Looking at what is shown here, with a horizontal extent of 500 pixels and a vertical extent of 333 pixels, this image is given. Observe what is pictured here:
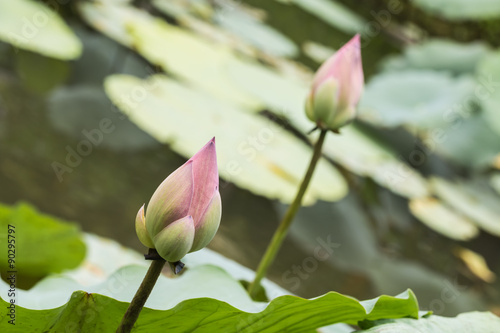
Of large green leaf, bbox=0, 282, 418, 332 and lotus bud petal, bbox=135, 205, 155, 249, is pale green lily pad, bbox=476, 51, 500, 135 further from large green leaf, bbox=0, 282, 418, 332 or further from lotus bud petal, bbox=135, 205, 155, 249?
lotus bud petal, bbox=135, 205, 155, 249

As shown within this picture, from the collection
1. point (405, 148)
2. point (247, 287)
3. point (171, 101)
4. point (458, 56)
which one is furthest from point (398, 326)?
point (458, 56)

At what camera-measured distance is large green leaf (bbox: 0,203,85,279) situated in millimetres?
708

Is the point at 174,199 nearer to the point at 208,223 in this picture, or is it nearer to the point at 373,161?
the point at 208,223

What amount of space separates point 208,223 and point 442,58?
3.06 m

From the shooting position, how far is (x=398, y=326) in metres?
0.38

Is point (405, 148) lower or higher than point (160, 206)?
lower

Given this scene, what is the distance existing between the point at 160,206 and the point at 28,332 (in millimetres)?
145

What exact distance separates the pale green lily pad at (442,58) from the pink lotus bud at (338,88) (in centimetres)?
271

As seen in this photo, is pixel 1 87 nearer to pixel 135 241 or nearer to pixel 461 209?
pixel 135 241
